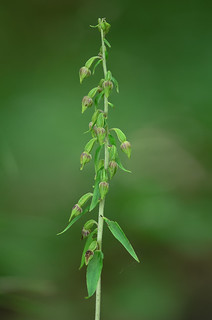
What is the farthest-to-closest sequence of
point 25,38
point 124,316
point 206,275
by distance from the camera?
point 25,38 → point 206,275 → point 124,316

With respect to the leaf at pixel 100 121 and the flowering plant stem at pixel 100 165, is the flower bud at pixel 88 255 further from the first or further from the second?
the leaf at pixel 100 121

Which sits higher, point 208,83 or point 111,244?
point 208,83

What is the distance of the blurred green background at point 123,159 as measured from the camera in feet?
6.04

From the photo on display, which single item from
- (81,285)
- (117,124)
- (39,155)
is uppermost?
(117,124)

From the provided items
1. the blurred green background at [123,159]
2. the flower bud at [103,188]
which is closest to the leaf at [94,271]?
the flower bud at [103,188]

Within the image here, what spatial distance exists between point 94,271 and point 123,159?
0.82 meters

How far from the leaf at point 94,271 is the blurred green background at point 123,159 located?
0.67 metres

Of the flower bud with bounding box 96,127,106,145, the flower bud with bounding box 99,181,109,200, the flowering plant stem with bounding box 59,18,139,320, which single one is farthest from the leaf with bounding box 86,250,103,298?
the flower bud with bounding box 96,127,106,145

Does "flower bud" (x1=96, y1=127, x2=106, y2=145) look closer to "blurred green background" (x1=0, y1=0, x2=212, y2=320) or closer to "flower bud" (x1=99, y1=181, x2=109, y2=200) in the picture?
"flower bud" (x1=99, y1=181, x2=109, y2=200)

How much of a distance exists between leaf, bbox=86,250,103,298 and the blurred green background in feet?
2.20

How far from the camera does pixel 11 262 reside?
1.82 metres

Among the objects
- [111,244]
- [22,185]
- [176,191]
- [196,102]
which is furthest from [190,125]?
[22,185]

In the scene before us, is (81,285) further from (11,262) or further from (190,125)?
(190,125)

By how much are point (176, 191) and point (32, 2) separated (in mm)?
1057
